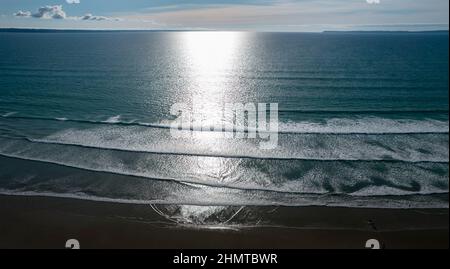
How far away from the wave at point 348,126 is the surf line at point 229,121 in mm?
165

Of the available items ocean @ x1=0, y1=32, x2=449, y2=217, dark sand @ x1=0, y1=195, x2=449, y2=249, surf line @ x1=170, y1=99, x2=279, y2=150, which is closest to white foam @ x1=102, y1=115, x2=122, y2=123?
ocean @ x1=0, y1=32, x2=449, y2=217

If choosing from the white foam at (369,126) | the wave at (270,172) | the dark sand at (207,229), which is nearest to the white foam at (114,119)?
the wave at (270,172)

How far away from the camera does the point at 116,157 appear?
664 inches

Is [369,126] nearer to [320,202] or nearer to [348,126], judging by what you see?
[348,126]

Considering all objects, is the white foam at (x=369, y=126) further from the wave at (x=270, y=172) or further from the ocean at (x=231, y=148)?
the wave at (x=270, y=172)

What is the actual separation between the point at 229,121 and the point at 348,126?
6.59 m

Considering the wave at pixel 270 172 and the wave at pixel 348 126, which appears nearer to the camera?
the wave at pixel 270 172

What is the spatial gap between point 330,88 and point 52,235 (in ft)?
78.7

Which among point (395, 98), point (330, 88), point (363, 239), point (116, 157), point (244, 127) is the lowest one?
point (363, 239)

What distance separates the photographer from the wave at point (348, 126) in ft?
64.8

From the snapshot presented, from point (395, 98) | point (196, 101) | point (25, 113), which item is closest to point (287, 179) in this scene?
point (196, 101)

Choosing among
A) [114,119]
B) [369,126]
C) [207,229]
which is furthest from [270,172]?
[114,119]

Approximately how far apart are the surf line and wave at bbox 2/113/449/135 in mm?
165

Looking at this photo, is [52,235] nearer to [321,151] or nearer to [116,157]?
[116,157]
